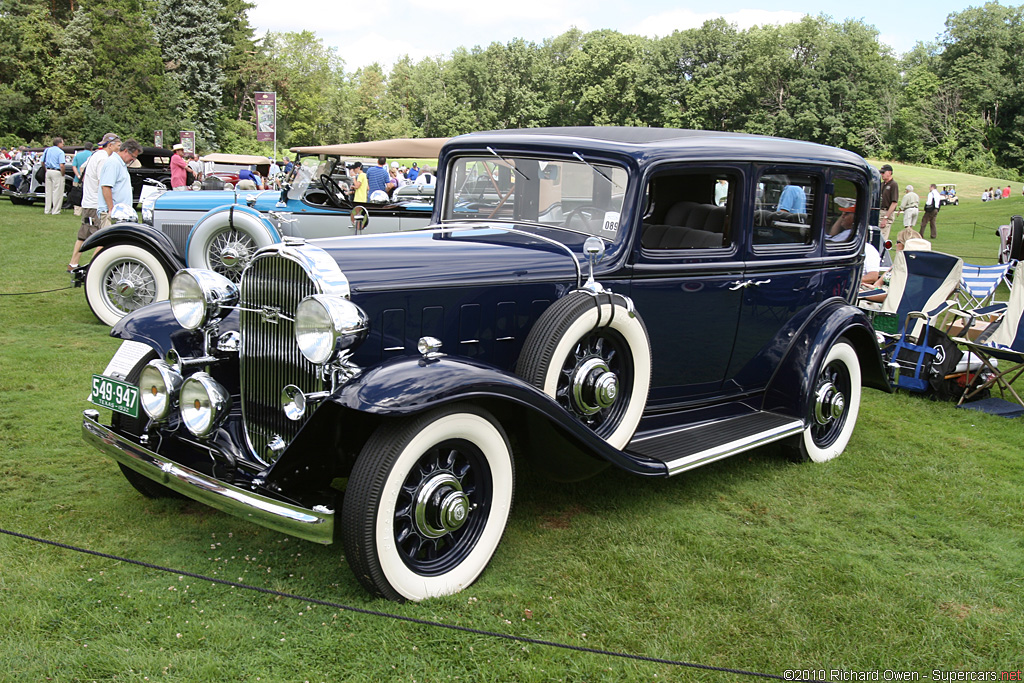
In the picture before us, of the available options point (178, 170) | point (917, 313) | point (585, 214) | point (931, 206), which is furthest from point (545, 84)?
point (585, 214)

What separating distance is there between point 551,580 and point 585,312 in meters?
1.16

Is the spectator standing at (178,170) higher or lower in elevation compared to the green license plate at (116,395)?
higher

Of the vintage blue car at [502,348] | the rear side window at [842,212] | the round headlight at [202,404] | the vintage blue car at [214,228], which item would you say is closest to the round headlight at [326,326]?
the vintage blue car at [502,348]

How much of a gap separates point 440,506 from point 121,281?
6.00 metres

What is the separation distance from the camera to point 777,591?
3.37 metres

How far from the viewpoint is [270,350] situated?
345 centimetres

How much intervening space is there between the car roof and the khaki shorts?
21.0ft

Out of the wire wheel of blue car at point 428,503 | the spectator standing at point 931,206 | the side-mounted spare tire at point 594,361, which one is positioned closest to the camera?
the wire wheel of blue car at point 428,503

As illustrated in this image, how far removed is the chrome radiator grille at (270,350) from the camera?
3309 mm

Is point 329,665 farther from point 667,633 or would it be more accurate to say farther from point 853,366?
point 853,366

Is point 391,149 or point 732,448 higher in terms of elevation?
point 391,149

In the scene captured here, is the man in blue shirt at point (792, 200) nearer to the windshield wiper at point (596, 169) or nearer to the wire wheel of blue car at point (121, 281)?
the windshield wiper at point (596, 169)

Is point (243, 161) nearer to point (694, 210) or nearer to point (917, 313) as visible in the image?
point (917, 313)

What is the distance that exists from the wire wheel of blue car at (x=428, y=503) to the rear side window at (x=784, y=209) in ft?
7.47
